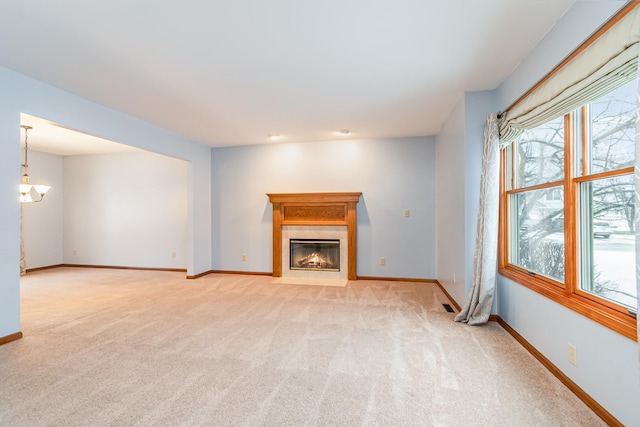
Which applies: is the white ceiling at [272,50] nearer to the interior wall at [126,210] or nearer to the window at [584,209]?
the window at [584,209]

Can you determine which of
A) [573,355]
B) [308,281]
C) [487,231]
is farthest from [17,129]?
[573,355]

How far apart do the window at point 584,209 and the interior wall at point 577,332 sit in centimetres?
10

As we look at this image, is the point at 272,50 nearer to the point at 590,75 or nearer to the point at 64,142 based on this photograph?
the point at 590,75

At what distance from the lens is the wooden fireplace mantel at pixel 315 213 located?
507 cm

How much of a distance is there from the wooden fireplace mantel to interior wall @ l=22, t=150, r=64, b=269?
4932 mm

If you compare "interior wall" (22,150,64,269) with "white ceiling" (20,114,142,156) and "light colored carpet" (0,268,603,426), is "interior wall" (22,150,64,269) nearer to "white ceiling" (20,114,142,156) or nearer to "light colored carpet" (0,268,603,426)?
"white ceiling" (20,114,142,156)

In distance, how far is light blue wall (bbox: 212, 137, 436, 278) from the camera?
195 inches

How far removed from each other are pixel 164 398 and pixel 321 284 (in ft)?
10.2

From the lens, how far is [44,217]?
617cm

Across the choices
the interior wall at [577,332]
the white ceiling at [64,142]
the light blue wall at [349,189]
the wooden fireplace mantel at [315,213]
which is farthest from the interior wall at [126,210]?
the interior wall at [577,332]

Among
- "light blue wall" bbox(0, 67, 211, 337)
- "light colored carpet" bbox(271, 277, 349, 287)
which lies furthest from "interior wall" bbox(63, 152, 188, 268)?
"light colored carpet" bbox(271, 277, 349, 287)

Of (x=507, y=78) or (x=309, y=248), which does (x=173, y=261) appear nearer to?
(x=309, y=248)

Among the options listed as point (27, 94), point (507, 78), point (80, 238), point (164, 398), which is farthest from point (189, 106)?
point (80, 238)

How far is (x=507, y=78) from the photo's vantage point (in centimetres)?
278
